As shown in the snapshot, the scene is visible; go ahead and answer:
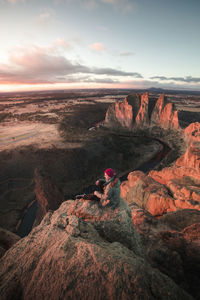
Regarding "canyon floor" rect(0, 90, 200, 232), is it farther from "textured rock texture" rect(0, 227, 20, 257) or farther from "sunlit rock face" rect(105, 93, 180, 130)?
"textured rock texture" rect(0, 227, 20, 257)

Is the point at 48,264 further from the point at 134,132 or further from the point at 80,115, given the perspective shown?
the point at 80,115

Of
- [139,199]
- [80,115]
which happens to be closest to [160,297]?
[139,199]

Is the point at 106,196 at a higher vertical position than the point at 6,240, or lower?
higher

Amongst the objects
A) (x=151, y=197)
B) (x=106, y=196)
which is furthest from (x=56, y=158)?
(x=106, y=196)

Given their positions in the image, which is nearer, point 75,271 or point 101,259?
point 75,271

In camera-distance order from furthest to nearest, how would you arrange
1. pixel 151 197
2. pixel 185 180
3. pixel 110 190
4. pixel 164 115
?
1. pixel 164 115
2. pixel 185 180
3. pixel 151 197
4. pixel 110 190

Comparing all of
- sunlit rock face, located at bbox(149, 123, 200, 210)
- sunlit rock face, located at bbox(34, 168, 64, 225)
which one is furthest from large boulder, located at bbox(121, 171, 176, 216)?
sunlit rock face, located at bbox(34, 168, 64, 225)

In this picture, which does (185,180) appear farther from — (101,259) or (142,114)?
(142,114)
